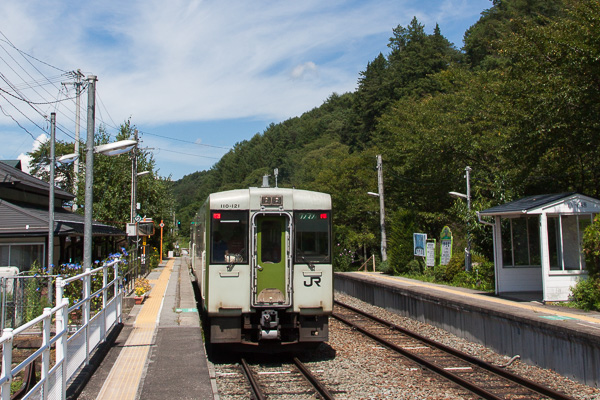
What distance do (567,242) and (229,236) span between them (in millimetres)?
9183

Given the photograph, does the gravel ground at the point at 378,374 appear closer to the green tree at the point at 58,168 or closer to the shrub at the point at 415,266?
the shrub at the point at 415,266

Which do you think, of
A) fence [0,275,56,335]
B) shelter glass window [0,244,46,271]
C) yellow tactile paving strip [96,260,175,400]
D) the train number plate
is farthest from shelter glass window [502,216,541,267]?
shelter glass window [0,244,46,271]

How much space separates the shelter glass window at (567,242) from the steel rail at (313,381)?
7822 mm

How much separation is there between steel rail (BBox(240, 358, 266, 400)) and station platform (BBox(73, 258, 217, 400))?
0.56 metres

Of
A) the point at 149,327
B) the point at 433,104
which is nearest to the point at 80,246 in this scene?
the point at 149,327

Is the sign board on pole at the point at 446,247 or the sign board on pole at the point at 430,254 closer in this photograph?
the sign board on pole at the point at 446,247

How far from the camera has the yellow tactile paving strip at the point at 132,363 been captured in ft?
22.1

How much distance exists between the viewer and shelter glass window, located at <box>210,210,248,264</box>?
9.35 m

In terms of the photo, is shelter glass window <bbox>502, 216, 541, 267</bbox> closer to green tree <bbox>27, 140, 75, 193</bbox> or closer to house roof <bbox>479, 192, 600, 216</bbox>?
house roof <bbox>479, 192, 600, 216</bbox>

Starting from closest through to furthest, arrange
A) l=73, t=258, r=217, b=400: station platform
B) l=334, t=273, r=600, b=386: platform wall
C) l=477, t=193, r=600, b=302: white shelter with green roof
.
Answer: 1. l=73, t=258, r=217, b=400: station platform
2. l=334, t=273, r=600, b=386: platform wall
3. l=477, t=193, r=600, b=302: white shelter with green roof

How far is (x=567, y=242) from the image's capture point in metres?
13.7

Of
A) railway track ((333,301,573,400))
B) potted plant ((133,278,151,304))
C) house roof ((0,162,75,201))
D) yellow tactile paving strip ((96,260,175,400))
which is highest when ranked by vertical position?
house roof ((0,162,75,201))

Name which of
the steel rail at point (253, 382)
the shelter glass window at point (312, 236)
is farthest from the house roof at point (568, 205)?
the steel rail at point (253, 382)

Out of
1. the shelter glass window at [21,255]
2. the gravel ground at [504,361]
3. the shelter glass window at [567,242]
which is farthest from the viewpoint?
the shelter glass window at [21,255]
